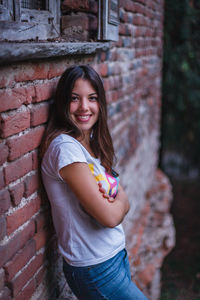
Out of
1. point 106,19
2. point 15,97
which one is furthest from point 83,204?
point 106,19

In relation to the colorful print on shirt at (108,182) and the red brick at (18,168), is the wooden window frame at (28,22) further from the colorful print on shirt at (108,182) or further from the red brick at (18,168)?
the colorful print on shirt at (108,182)

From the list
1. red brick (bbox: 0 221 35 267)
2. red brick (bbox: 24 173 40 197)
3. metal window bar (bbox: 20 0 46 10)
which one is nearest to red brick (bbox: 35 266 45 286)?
red brick (bbox: 0 221 35 267)

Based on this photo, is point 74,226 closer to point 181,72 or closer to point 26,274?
point 26,274

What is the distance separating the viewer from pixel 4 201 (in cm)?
129

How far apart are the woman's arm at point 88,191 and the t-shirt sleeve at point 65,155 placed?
22mm

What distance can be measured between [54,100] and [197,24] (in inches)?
214

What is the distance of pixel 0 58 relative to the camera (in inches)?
43.0

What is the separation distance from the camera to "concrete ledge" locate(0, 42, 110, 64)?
112cm

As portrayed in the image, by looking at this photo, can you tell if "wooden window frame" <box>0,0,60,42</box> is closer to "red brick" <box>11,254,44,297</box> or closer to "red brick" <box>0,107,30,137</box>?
"red brick" <box>0,107,30,137</box>

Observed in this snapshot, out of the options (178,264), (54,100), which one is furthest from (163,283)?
(54,100)

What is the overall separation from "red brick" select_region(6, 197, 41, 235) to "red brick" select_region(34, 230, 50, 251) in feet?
0.43

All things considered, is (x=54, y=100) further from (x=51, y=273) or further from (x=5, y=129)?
(x=51, y=273)

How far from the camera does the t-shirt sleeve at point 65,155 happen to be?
55.0 inches

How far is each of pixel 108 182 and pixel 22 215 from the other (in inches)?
18.5
